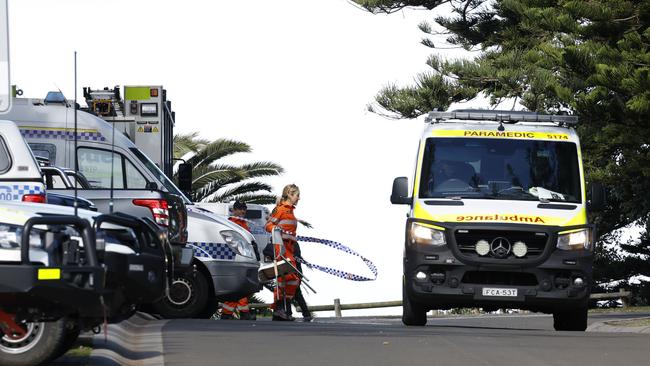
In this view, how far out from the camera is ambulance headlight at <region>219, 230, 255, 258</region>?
59.2 feet

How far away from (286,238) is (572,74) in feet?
26.7

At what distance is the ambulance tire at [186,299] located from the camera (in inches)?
695

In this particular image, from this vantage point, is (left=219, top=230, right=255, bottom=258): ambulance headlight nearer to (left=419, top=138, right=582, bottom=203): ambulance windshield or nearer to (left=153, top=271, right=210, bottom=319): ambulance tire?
(left=153, top=271, right=210, bottom=319): ambulance tire

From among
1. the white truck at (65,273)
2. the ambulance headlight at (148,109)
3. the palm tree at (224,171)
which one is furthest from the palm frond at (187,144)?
the white truck at (65,273)

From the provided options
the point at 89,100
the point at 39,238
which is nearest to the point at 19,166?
the point at 39,238

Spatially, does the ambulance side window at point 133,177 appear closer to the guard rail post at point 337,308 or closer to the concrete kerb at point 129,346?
the concrete kerb at point 129,346

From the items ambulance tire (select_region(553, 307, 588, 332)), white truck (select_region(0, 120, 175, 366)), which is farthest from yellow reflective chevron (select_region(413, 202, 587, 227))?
white truck (select_region(0, 120, 175, 366))

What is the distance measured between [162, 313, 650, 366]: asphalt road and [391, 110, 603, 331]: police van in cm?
64

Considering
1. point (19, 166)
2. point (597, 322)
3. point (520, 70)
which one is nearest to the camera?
point (19, 166)

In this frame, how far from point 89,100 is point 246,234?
6370 millimetres

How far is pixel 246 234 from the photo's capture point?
60.4ft

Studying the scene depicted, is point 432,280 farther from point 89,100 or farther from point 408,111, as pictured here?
point 408,111

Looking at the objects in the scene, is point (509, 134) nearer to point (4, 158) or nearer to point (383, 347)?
point (383, 347)

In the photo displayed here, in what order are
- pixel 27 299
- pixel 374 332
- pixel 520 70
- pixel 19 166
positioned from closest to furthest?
pixel 27 299 → pixel 19 166 → pixel 374 332 → pixel 520 70
